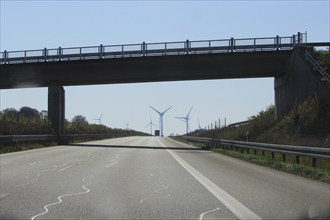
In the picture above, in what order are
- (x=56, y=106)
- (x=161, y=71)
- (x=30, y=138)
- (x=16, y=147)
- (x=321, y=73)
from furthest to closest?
1. (x=56, y=106)
2. (x=161, y=71)
3. (x=30, y=138)
4. (x=321, y=73)
5. (x=16, y=147)

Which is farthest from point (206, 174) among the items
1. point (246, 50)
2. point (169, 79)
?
point (169, 79)

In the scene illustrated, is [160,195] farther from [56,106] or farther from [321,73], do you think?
[56,106]

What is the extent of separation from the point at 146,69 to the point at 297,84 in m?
15.2

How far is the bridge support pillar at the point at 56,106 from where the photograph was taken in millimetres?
51719

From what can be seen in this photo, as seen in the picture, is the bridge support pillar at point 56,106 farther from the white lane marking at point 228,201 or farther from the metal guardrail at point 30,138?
the white lane marking at point 228,201

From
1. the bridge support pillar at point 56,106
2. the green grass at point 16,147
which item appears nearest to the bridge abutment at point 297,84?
the green grass at point 16,147

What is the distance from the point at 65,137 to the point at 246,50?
20.6 meters

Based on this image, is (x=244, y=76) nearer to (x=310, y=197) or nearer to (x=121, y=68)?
(x=121, y=68)

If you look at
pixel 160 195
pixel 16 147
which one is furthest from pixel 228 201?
pixel 16 147

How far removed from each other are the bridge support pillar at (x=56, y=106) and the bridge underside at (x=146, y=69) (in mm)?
805

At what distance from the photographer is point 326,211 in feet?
29.6

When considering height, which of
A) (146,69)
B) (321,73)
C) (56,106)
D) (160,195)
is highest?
(146,69)

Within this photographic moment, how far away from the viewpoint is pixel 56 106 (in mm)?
52281

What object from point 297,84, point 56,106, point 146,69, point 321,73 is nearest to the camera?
point 321,73
